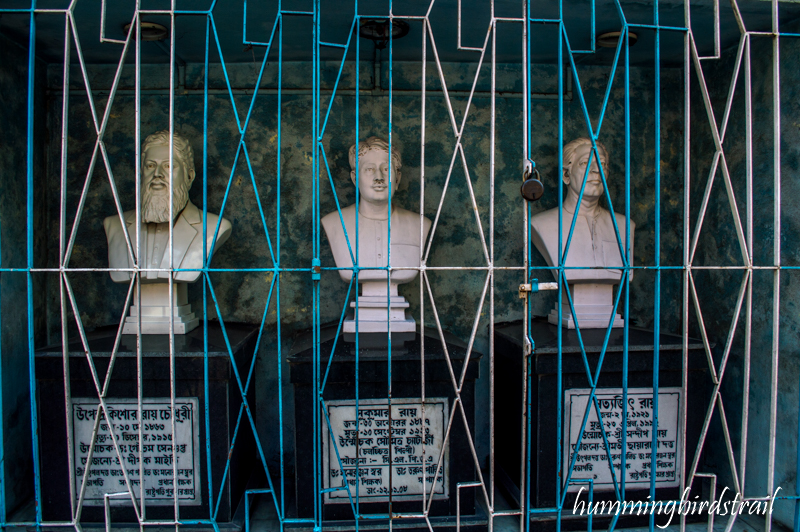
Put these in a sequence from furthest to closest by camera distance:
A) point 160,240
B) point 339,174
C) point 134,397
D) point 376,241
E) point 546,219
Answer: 1. point 339,174
2. point 546,219
3. point 376,241
4. point 160,240
5. point 134,397

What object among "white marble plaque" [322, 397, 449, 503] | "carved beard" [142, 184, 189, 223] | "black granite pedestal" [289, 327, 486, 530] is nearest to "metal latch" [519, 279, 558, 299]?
"black granite pedestal" [289, 327, 486, 530]

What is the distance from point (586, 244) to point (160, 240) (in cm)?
248

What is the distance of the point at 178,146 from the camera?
125 inches

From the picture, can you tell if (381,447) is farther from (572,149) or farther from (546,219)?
(572,149)

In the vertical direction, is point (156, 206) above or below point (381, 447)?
above

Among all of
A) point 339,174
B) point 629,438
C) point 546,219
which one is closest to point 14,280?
point 339,174

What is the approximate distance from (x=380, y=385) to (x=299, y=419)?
0.43m

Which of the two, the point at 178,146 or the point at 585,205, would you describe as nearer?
the point at 178,146

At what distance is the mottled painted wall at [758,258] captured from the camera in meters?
2.85

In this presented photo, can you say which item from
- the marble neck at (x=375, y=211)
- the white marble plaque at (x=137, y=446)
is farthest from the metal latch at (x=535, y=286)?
the white marble plaque at (x=137, y=446)

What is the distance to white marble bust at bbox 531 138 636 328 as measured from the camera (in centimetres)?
321

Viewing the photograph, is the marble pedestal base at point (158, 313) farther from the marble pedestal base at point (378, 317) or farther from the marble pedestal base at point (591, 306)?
the marble pedestal base at point (591, 306)

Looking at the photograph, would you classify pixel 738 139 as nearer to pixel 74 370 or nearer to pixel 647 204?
pixel 647 204

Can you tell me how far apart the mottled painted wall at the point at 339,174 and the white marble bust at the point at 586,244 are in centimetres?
43
